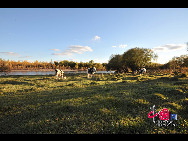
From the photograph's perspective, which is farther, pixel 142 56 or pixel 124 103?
pixel 142 56

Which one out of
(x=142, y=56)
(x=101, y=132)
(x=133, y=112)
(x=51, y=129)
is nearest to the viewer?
(x=101, y=132)

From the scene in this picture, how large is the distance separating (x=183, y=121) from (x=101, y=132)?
445cm
